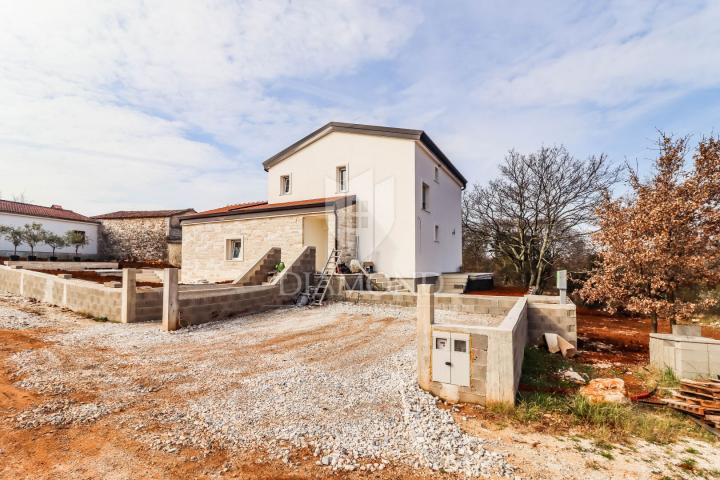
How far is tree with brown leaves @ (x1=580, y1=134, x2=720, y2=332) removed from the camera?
7707 mm

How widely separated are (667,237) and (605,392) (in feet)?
16.2

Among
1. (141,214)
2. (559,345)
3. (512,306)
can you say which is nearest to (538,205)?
(512,306)

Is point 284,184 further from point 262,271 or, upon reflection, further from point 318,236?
point 262,271

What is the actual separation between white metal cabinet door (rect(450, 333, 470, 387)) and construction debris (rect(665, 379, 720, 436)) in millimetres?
2951

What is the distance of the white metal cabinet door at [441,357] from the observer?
488 centimetres

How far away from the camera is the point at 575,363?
7.29m

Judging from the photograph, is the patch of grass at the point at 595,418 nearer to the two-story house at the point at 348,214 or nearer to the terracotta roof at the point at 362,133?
the two-story house at the point at 348,214

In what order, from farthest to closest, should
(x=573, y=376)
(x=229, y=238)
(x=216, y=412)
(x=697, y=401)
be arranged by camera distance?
(x=229, y=238) → (x=573, y=376) → (x=697, y=401) → (x=216, y=412)

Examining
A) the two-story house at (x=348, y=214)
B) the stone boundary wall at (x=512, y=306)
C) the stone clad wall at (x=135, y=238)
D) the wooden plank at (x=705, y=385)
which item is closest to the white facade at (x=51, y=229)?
the stone clad wall at (x=135, y=238)

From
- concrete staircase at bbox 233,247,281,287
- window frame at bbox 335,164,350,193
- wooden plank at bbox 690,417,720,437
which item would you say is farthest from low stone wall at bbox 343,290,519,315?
window frame at bbox 335,164,350,193

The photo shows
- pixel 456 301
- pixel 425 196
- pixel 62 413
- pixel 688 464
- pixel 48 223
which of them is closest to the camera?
pixel 688 464

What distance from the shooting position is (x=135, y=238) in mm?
31062

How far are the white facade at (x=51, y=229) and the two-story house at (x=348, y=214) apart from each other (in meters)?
20.4

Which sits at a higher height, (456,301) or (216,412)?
(456,301)
